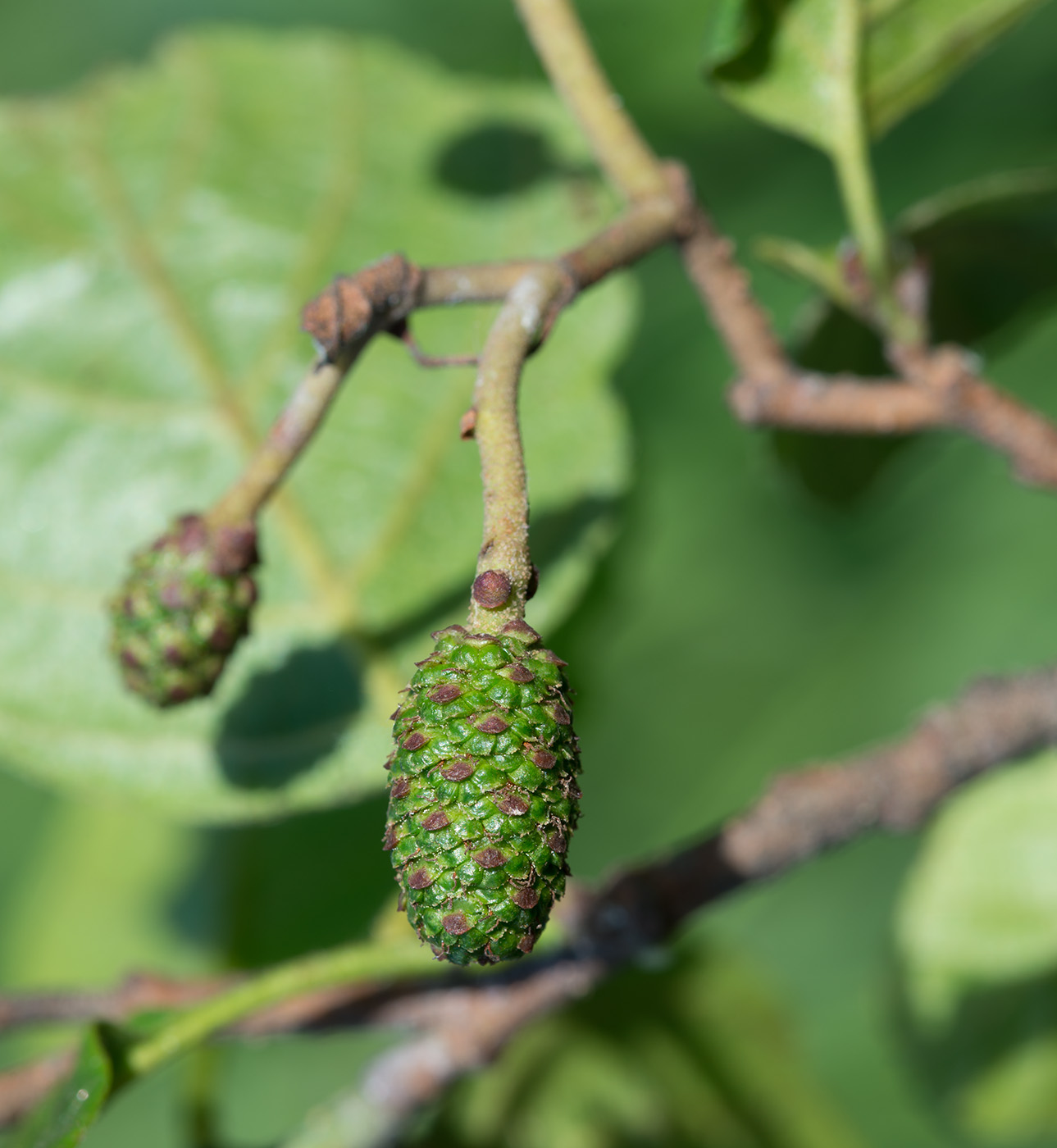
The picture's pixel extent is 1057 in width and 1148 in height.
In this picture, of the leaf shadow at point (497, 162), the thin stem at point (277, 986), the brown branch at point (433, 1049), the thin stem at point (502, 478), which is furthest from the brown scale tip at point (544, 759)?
the leaf shadow at point (497, 162)

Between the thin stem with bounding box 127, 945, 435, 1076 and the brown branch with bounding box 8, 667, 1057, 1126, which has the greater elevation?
the thin stem with bounding box 127, 945, 435, 1076

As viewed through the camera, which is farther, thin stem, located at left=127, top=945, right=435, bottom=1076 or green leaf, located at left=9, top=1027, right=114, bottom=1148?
thin stem, located at left=127, top=945, right=435, bottom=1076

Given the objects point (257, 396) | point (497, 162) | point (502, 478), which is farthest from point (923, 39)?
point (257, 396)

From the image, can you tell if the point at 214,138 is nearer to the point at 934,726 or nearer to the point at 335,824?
the point at 335,824

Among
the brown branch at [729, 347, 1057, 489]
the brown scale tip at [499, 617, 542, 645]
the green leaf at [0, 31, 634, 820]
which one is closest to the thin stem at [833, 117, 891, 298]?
the brown branch at [729, 347, 1057, 489]

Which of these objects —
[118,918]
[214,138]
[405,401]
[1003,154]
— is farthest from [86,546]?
[1003,154]

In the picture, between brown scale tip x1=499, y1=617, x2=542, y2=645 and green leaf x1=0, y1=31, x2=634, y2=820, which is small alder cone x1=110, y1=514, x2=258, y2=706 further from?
green leaf x1=0, y1=31, x2=634, y2=820

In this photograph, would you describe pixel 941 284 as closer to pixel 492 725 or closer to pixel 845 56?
pixel 845 56

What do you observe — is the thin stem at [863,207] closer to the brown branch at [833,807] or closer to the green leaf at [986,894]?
the brown branch at [833,807]
